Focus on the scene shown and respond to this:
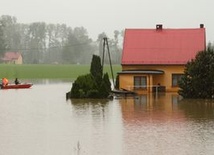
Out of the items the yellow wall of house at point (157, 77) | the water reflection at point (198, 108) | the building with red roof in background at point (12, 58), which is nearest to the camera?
the water reflection at point (198, 108)

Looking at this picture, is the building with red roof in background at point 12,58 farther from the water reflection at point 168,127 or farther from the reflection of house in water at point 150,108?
the water reflection at point 168,127

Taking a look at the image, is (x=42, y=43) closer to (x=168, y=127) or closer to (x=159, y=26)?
(x=159, y=26)

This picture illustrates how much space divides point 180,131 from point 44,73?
66396 millimetres

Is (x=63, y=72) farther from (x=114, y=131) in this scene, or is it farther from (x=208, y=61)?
(x=114, y=131)

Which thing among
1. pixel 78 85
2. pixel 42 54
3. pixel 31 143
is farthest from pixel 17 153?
pixel 42 54

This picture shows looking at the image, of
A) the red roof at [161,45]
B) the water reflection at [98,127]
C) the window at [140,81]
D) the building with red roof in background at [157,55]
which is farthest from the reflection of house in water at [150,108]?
the red roof at [161,45]

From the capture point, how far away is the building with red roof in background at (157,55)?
4197 centimetres

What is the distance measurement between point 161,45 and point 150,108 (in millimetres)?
17107

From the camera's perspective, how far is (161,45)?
45406mm

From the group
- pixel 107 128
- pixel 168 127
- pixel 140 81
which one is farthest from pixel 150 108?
pixel 140 81

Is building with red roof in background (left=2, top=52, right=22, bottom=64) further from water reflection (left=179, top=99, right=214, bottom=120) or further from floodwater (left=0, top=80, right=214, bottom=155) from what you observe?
water reflection (left=179, top=99, right=214, bottom=120)

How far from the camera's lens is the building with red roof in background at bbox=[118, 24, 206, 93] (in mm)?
41969

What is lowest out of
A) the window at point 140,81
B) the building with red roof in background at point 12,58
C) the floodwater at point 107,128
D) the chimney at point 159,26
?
the floodwater at point 107,128

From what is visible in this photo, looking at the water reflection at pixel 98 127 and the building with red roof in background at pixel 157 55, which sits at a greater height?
the building with red roof in background at pixel 157 55
